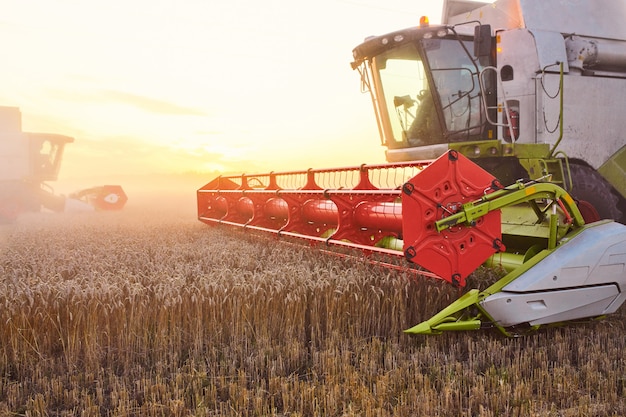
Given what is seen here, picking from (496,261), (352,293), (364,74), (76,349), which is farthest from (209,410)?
(364,74)

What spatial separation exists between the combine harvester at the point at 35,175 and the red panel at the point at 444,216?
16885mm

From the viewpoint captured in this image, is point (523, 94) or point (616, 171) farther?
point (616, 171)

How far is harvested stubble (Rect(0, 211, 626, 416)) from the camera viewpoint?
236 centimetres

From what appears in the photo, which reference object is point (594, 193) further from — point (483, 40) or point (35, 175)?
point (35, 175)

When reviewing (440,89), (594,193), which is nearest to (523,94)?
(440,89)

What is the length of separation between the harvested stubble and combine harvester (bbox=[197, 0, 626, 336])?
0.87 feet

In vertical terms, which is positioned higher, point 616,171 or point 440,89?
point 440,89

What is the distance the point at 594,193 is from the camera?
5141 millimetres

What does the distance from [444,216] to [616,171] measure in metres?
3.33

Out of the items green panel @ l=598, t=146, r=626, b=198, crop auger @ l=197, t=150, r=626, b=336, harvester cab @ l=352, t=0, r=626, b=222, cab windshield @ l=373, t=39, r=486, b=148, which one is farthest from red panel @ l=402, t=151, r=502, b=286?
green panel @ l=598, t=146, r=626, b=198

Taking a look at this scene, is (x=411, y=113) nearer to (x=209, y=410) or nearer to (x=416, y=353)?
(x=416, y=353)

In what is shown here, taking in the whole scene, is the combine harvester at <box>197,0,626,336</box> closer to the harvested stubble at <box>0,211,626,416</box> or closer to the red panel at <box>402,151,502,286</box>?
the red panel at <box>402,151,502,286</box>

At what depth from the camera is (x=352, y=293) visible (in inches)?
135

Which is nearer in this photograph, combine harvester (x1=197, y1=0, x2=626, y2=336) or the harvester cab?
combine harvester (x1=197, y1=0, x2=626, y2=336)
